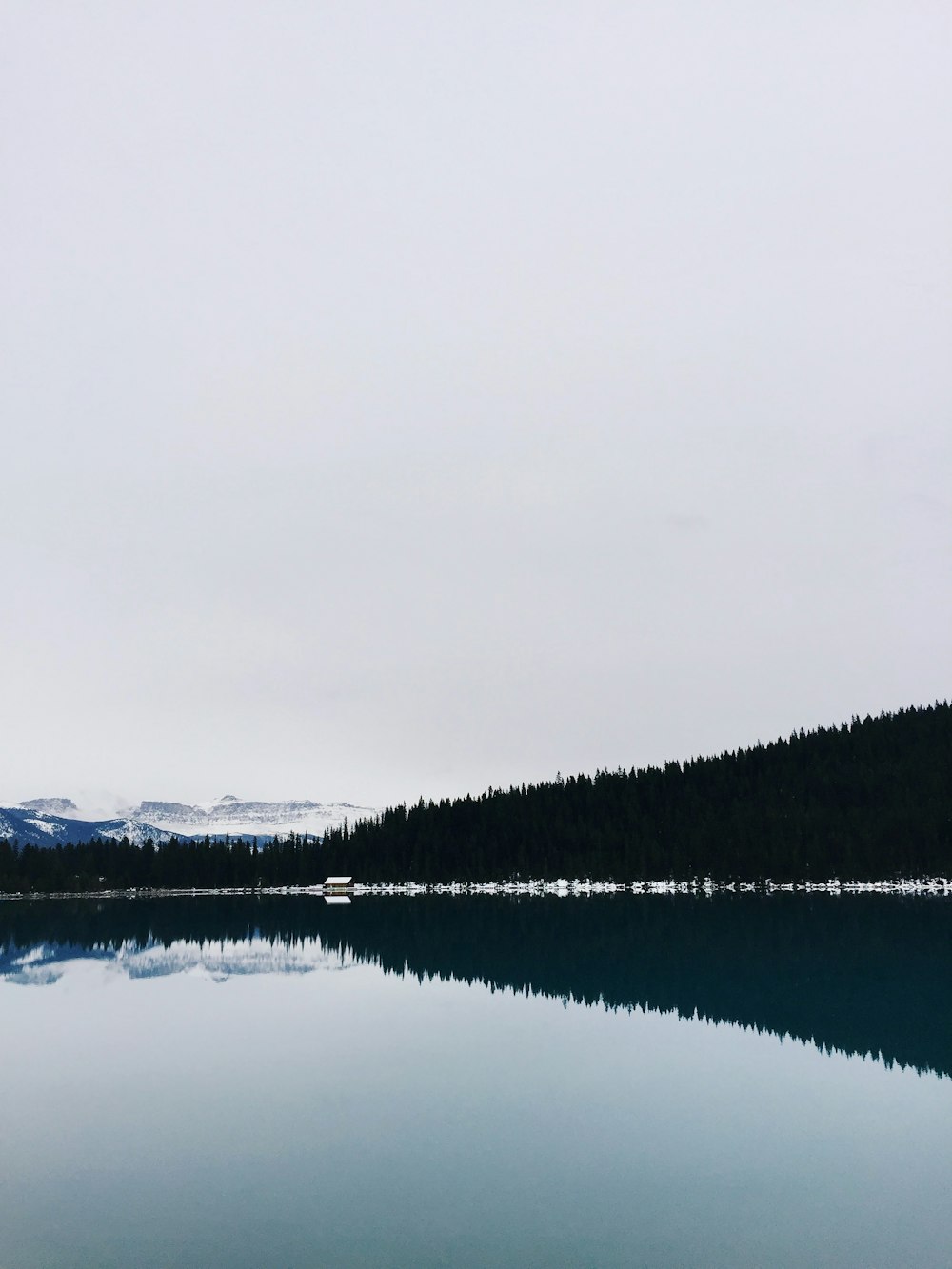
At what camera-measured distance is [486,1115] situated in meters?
25.4

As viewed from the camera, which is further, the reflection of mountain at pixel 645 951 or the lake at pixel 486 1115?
the reflection of mountain at pixel 645 951

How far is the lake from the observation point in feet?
56.0

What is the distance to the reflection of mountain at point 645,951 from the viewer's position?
4078cm

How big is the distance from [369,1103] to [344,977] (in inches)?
1297

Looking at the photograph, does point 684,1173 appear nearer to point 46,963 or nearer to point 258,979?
point 258,979

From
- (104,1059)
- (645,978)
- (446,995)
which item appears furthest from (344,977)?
(104,1059)

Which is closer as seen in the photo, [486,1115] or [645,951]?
[486,1115]

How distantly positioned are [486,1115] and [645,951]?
150ft

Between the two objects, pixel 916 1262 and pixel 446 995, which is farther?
pixel 446 995

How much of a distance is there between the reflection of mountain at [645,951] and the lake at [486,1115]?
0.49 m

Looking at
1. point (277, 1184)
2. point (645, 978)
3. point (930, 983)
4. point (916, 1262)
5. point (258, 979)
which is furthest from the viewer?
point (258, 979)

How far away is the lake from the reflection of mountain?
1.60ft

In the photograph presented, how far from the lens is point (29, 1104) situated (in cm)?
2733

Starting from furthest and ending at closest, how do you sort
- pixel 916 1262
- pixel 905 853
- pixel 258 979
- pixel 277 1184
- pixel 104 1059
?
pixel 905 853 < pixel 258 979 < pixel 104 1059 < pixel 277 1184 < pixel 916 1262
